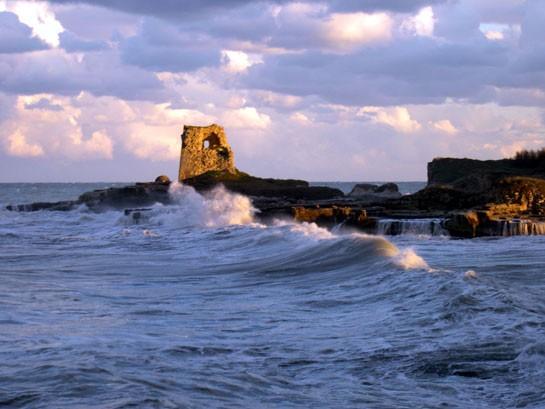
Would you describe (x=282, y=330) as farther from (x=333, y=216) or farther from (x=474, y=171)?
(x=474, y=171)

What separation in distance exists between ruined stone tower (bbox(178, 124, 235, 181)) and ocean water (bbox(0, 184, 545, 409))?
1349 inches

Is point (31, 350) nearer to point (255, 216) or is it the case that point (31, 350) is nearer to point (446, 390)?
point (446, 390)

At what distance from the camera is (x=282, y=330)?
10922 millimetres

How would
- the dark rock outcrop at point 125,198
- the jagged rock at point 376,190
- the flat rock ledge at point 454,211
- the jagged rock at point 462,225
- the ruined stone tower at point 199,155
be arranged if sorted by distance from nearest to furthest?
the jagged rock at point 462,225
the flat rock ledge at point 454,211
the jagged rock at point 376,190
the dark rock outcrop at point 125,198
the ruined stone tower at point 199,155

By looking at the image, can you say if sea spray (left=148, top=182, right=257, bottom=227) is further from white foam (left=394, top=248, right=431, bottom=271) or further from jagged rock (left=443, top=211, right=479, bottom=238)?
white foam (left=394, top=248, right=431, bottom=271)

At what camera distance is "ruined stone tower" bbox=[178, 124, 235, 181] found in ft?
182

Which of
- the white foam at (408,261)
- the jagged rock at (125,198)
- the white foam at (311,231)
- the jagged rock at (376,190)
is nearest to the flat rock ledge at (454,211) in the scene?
the white foam at (311,231)

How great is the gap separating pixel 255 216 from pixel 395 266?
1807cm

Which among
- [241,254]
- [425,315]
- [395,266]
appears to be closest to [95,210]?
[241,254]

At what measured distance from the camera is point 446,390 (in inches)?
315

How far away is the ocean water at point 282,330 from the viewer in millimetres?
7828

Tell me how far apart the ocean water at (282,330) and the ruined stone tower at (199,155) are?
34.3 meters

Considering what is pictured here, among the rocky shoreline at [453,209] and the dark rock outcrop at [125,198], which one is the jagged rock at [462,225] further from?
the dark rock outcrop at [125,198]

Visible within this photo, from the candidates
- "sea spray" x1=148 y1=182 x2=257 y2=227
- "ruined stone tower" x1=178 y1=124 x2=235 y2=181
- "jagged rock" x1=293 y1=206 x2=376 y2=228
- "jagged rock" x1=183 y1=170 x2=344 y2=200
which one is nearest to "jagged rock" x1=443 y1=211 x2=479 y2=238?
"jagged rock" x1=293 y1=206 x2=376 y2=228
